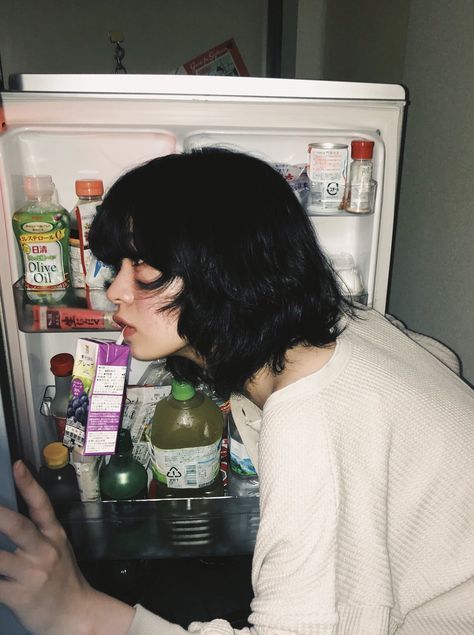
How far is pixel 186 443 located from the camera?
3.71 feet

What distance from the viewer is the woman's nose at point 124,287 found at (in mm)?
768

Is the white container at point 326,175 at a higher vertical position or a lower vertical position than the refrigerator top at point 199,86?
lower

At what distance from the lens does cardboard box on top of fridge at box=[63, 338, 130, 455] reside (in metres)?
0.94

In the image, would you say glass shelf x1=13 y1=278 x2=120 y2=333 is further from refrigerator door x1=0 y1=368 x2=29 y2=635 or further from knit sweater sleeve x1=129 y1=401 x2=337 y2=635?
knit sweater sleeve x1=129 y1=401 x2=337 y2=635

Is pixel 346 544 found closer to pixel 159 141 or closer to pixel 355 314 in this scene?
pixel 355 314

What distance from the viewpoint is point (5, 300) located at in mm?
941

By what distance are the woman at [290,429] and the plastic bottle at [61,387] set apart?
263mm

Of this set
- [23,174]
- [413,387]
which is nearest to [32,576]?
[413,387]

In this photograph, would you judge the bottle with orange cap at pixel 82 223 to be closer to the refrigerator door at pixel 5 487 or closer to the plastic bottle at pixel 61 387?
the plastic bottle at pixel 61 387

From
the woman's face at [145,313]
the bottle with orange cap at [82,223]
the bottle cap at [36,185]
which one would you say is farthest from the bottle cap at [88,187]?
the woman's face at [145,313]

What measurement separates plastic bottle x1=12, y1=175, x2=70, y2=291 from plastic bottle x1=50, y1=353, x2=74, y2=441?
140 millimetres

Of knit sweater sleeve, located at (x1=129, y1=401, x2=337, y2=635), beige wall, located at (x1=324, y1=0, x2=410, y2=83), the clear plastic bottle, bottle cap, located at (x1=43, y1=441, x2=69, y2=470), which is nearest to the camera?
knit sweater sleeve, located at (x1=129, y1=401, x2=337, y2=635)

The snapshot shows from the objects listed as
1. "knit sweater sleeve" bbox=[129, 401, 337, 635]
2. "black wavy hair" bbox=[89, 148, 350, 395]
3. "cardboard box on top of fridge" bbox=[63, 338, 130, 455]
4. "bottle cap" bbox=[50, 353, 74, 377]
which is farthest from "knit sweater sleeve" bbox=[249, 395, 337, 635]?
"bottle cap" bbox=[50, 353, 74, 377]

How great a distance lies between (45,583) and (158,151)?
747 millimetres
